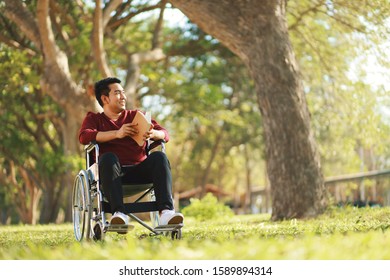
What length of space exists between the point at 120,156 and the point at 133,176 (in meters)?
0.21

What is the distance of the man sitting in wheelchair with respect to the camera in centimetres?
467

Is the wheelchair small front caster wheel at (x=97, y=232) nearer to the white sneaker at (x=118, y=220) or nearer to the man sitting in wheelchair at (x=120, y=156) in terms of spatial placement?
the man sitting in wheelchair at (x=120, y=156)

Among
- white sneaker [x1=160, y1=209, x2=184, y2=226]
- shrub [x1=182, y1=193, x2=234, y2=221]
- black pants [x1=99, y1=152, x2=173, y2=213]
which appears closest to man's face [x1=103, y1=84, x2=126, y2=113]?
black pants [x1=99, y1=152, x2=173, y2=213]

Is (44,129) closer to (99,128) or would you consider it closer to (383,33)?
(383,33)

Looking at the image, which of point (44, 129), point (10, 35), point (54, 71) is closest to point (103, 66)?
point (54, 71)

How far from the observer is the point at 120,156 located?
509cm

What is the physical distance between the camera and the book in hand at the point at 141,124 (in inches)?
189

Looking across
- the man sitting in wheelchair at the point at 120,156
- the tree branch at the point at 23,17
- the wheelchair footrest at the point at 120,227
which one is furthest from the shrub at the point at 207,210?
the wheelchair footrest at the point at 120,227

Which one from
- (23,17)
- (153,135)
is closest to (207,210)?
(23,17)

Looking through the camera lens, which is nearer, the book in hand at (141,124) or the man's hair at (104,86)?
the book in hand at (141,124)

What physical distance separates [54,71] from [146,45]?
5.91m

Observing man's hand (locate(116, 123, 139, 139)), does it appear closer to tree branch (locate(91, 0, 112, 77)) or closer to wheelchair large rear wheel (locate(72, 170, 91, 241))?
wheelchair large rear wheel (locate(72, 170, 91, 241))

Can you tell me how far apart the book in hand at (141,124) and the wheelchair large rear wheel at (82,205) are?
1.65 ft

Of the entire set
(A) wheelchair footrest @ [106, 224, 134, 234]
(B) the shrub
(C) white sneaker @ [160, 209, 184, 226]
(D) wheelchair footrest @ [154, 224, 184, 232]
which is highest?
(C) white sneaker @ [160, 209, 184, 226]
